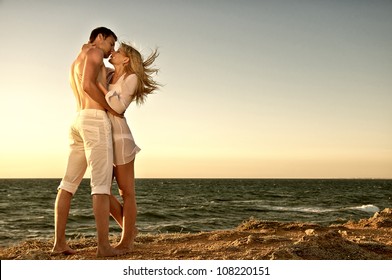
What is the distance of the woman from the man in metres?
0.11

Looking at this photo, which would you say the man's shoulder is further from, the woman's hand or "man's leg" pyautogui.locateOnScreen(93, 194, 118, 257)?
"man's leg" pyautogui.locateOnScreen(93, 194, 118, 257)

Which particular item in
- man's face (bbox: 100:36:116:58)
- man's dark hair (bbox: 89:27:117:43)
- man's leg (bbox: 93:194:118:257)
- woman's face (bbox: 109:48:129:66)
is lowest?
man's leg (bbox: 93:194:118:257)

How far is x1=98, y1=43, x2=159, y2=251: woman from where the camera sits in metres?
4.49

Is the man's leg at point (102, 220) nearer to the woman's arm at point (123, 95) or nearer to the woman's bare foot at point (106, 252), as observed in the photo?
the woman's bare foot at point (106, 252)

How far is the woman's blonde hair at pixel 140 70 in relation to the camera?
4547 mm

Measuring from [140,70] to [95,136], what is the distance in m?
0.71

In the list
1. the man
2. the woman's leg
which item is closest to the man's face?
the man

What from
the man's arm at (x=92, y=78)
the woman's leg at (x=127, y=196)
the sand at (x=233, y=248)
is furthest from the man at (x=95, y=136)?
the sand at (x=233, y=248)

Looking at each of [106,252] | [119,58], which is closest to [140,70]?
[119,58]
